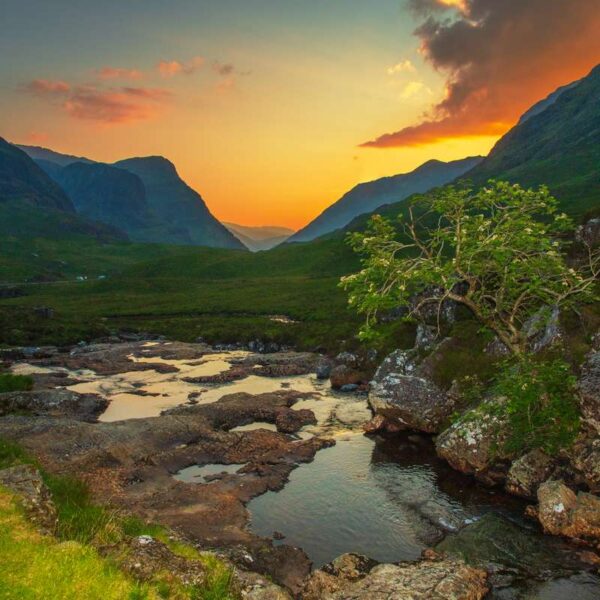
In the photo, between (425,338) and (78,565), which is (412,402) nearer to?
(425,338)

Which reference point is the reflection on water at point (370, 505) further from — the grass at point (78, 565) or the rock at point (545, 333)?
the rock at point (545, 333)

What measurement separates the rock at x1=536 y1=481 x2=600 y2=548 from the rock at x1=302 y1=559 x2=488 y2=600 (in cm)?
679

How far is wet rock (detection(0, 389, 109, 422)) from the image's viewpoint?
52.1m

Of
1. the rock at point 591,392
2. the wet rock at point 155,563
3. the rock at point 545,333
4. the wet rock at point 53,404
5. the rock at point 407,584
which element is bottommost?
the wet rock at point 53,404

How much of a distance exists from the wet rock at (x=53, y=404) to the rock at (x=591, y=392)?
43918mm

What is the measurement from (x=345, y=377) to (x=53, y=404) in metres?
34.0

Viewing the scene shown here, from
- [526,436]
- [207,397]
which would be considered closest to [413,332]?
[207,397]

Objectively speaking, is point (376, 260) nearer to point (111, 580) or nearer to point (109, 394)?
point (111, 580)

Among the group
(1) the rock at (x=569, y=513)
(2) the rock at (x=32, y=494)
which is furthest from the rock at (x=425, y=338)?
(2) the rock at (x=32, y=494)

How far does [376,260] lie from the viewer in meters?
27.9

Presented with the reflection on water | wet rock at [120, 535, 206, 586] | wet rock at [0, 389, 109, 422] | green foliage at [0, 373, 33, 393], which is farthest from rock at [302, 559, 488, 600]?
green foliage at [0, 373, 33, 393]

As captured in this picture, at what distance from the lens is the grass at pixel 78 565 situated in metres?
14.5

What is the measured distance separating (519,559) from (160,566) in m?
17.9

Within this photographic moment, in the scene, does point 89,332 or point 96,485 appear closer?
point 96,485
